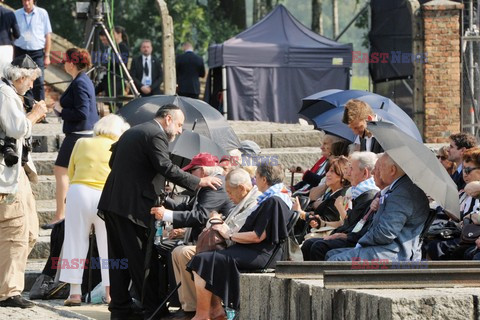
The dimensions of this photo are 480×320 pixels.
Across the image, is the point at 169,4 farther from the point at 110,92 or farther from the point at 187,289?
the point at 187,289

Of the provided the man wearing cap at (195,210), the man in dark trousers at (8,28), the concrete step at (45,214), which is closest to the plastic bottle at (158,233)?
the man wearing cap at (195,210)

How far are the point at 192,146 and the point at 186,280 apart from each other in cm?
255

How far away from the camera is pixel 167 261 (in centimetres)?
1128

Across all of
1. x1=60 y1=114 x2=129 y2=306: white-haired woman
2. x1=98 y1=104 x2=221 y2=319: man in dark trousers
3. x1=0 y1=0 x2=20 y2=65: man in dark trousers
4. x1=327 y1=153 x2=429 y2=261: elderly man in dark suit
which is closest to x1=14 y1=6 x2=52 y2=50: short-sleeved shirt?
x1=0 y1=0 x2=20 y2=65: man in dark trousers

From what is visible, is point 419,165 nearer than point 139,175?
Yes

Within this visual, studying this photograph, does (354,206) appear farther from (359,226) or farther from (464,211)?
(464,211)

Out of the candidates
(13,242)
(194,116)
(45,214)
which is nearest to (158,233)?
(13,242)

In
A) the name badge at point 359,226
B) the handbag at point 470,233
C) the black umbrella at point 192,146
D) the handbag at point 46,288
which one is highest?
the black umbrella at point 192,146

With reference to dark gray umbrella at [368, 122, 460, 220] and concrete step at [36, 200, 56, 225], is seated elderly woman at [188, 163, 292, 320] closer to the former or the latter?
dark gray umbrella at [368, 122, 460, 220]

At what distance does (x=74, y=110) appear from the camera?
13906 mm

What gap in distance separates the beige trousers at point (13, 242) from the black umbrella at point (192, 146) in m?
1.98

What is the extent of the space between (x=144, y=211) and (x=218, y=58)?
15.7 metres

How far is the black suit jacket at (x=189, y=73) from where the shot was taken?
941 inches

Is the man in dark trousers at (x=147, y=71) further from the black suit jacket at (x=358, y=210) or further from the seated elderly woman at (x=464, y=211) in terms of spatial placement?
the seated elderly woman at (x=464, y=211)
